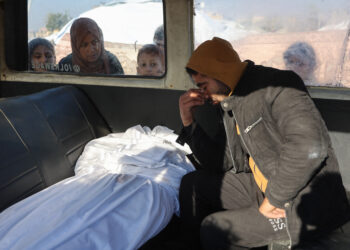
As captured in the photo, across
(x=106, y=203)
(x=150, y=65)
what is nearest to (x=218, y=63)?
(x=106, y=203)

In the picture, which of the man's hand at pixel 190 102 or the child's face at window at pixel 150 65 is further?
the child's face at window at pixel 150 65

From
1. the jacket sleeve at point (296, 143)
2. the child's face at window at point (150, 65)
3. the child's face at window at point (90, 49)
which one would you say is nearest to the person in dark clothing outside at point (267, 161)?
the jacket sleeve at point (296, 143)

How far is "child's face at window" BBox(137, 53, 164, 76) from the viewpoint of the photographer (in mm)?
2416

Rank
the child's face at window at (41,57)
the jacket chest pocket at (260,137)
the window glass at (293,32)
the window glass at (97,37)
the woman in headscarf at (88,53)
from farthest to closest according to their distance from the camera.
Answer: the child's face at window at (41,57) → the woman in headscarf at (88,53) → the window glass at (97,37) → the window glass at (293,32) → the jacket chest pocket at (260,137)

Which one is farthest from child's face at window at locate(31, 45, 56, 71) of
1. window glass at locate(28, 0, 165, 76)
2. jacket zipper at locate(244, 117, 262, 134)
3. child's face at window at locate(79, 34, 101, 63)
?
jacket zipper at locate(244, 117, 262, 134)

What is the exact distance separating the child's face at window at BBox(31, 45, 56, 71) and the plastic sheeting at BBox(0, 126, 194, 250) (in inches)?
41.9

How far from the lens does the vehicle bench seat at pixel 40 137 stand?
1.72 m

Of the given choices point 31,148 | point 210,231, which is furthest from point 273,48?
point 31,148

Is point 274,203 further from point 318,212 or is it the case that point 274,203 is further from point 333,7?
point 333,7

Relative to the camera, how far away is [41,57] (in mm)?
2869

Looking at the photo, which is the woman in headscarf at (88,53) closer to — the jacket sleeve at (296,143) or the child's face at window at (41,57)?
the child's face at window at (41,57)

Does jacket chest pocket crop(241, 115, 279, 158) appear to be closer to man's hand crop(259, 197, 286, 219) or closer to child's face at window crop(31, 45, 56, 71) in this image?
man's hand crop(259, 197, 286, 219)

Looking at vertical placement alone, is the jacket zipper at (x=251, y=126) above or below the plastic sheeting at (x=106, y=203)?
above

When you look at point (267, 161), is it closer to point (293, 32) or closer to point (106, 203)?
point (106, 203)
